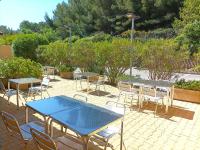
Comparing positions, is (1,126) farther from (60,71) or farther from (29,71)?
(60,71)

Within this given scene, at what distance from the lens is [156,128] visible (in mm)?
5039

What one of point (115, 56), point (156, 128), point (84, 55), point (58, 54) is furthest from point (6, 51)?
point (156, 128)

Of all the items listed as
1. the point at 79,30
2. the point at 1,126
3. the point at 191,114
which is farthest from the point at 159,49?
the point at 79,30

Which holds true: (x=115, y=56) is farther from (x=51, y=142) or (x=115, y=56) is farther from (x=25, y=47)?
(x=25, y=47)

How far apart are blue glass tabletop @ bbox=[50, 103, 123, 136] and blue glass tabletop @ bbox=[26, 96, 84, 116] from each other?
0.46 ft

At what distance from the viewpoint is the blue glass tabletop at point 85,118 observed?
2774 mm

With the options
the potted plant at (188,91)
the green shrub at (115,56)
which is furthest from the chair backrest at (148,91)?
the green shrub at (115,56)

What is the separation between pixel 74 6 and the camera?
1526 inches

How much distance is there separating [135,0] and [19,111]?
28.2m

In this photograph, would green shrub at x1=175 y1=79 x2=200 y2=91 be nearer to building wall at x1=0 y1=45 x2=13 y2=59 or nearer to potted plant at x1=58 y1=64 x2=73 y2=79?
potted plant at x1=58 y1=64 x2=73 y2=79

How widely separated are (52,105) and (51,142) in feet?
3.51

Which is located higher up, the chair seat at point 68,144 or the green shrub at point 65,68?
the green shrub at point 65,68

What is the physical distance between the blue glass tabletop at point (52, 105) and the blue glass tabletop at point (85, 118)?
14 cm

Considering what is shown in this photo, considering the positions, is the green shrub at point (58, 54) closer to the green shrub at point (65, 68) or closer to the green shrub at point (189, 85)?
the green shrub at point (65, 68)
